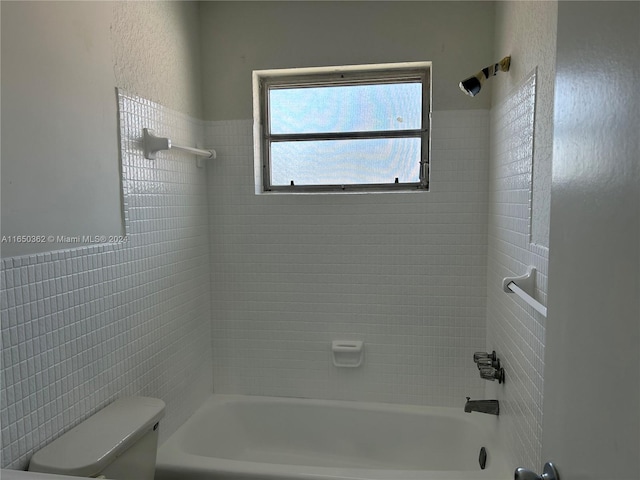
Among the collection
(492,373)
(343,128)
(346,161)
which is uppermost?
(343,128)

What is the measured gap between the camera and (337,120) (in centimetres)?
252

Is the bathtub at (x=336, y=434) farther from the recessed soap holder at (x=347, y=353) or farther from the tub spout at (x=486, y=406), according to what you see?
the recessed soap holder at (x=347, y=353)

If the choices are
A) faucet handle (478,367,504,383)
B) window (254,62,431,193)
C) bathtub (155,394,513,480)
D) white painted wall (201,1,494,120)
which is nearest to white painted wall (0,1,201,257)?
white painted wall (201,1,494,120)

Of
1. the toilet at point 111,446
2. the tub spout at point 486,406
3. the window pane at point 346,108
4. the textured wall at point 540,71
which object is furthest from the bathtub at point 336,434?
the window pane at point 346,108

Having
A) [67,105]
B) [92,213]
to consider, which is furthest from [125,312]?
[67,105]

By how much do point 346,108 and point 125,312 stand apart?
1525mm

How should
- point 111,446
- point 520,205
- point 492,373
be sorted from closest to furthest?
point 111,446 < point 520,205 < point 492,373

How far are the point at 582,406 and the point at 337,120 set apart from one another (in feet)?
6.76

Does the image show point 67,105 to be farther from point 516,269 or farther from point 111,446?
point 516,269

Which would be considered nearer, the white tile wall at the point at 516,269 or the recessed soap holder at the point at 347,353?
the white tile wall at the point at 516,269

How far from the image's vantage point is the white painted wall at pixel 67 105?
4.06 feet

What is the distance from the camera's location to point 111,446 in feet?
4.54

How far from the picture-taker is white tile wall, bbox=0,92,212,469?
1277 mm

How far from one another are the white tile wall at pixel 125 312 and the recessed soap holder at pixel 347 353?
715mm
